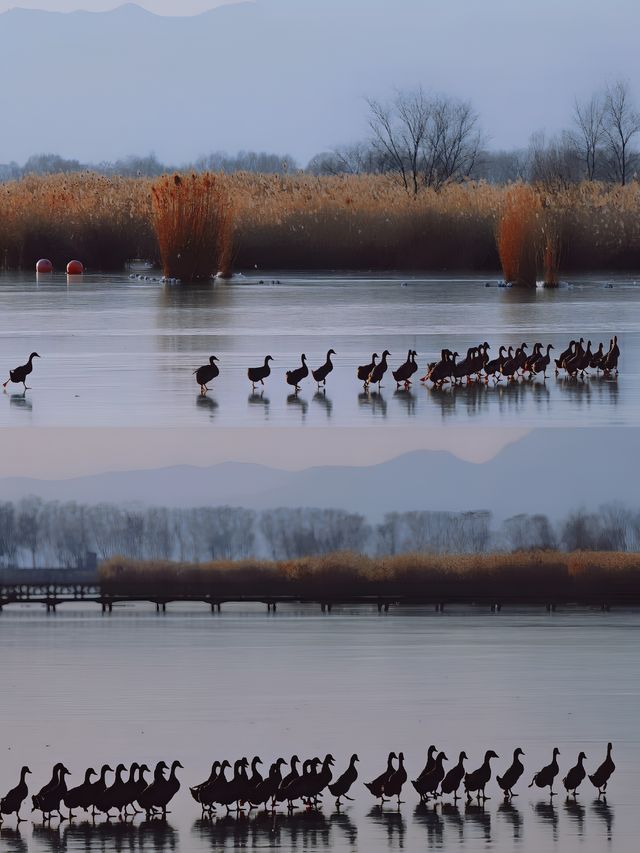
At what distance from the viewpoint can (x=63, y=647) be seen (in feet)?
52.9

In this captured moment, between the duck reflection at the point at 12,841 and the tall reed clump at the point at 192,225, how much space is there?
581 inches

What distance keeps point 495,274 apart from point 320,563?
5.45 m

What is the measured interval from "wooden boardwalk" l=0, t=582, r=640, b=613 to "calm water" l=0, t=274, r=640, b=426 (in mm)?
3363

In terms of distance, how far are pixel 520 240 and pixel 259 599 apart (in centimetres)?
594

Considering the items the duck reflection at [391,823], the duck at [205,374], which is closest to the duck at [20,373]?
the duck at [205,374]

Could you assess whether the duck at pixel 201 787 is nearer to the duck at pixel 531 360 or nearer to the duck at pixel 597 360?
the duck at pixel 531 360

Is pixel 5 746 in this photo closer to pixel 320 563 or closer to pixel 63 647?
pixel 63 647

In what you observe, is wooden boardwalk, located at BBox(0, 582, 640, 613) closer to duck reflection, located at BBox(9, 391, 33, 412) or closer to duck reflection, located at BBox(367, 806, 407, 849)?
duck reflection, located at BBox(9, 391, 33, 412)

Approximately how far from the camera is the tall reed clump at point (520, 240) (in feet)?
73.4

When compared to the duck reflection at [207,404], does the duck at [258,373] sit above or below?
above

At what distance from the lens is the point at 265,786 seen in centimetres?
880

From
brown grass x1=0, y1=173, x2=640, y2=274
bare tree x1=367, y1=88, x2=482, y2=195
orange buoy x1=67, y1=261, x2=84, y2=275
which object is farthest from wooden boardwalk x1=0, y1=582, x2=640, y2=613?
bare tree x1=367, y1=88, x2=482, y2=195

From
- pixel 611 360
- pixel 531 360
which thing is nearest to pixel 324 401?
pixel 531 360

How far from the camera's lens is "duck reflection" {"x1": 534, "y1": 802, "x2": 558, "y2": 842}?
8574mm
